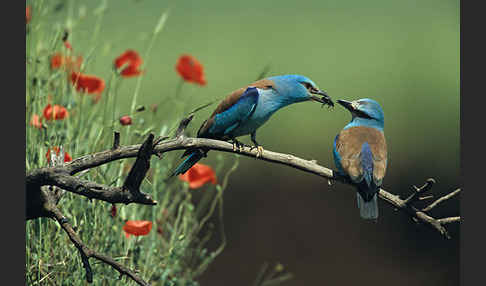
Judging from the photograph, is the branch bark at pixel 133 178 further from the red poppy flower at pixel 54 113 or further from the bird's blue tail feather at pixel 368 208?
the red poppy flower at pixel 54 113

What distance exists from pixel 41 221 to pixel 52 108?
34 cm

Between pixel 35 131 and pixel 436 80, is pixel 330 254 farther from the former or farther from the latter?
pixel 35 131

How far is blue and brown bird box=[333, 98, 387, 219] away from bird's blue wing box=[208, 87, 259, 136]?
198 millimetres

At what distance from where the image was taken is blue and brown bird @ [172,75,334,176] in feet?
3.99

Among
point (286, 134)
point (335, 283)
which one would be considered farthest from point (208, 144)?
Answer: point (286, 134)

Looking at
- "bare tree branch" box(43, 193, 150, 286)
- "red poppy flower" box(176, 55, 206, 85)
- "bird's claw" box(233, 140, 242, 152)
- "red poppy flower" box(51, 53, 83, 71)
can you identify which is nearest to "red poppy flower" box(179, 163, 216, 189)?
"red poppy flower" box(176, 55, 206, 85)

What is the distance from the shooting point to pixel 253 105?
51.6 inches

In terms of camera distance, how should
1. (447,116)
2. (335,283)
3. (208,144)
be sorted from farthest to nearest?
1. (447,116)
2. (335,283)
3. (208,144)

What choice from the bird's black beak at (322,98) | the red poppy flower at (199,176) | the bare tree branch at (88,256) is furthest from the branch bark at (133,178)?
the red poppy flower at (199,176)

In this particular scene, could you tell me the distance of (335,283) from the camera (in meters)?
3.31

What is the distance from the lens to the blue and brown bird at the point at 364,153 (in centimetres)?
117

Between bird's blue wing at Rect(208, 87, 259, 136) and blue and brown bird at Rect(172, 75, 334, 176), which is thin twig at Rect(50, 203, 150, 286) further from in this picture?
bird's blue wing at Rect(208, 87, 259, 136)

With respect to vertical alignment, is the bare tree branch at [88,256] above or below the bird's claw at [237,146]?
below

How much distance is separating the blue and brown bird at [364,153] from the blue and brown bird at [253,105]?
0.09m
